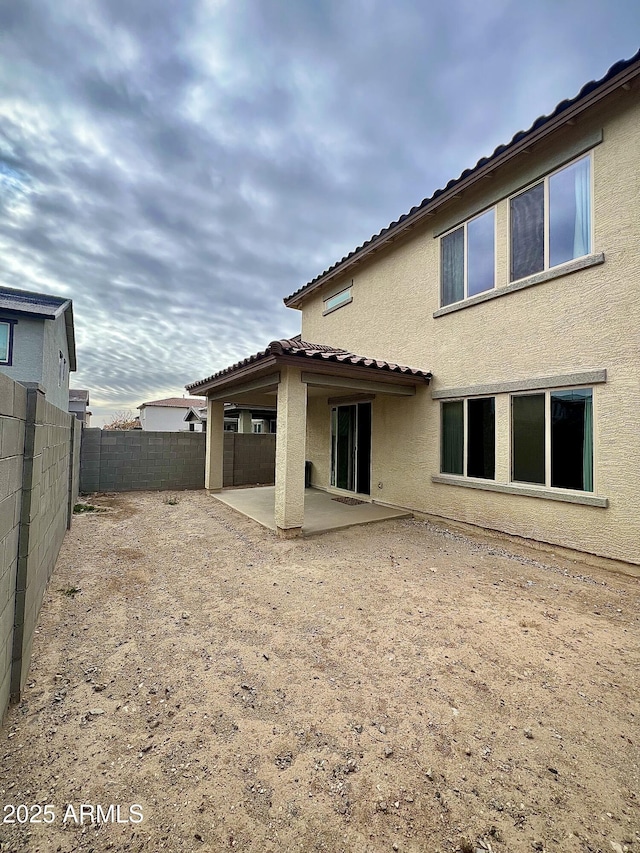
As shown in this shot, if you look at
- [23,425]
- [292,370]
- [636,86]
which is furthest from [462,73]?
[23,425]

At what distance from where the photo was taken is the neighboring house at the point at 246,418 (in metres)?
19.9

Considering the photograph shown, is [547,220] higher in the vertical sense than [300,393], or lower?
higher

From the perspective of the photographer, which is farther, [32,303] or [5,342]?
[32,303]

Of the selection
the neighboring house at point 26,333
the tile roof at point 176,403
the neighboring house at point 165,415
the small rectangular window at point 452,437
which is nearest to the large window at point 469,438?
the small rectangular window at point 452,437

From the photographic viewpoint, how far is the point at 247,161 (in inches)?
455

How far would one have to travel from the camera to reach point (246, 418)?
69.5 feet

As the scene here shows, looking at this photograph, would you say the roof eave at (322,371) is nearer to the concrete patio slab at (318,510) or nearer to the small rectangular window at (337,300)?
the concrete patio slab at (318,510)

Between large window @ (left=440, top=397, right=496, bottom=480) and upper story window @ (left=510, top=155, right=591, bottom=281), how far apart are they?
2.45 metres

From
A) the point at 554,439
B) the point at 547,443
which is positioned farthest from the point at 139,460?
the point at 554,439

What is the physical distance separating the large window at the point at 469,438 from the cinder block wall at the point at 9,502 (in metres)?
6.85

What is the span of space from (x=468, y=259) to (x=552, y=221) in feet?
5.14

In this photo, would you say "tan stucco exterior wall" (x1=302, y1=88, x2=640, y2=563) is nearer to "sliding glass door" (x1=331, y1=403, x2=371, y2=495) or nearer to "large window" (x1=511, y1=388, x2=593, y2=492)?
"large window" (x1=511, y1=388, x2=593, y2=492)

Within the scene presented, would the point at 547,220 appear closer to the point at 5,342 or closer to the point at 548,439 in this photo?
the point at 548,439

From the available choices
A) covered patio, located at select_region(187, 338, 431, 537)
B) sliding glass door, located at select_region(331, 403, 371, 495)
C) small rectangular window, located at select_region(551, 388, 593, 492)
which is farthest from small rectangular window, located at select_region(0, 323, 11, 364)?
small rectangular window, located at select_region(551, 388, 593, 492)
